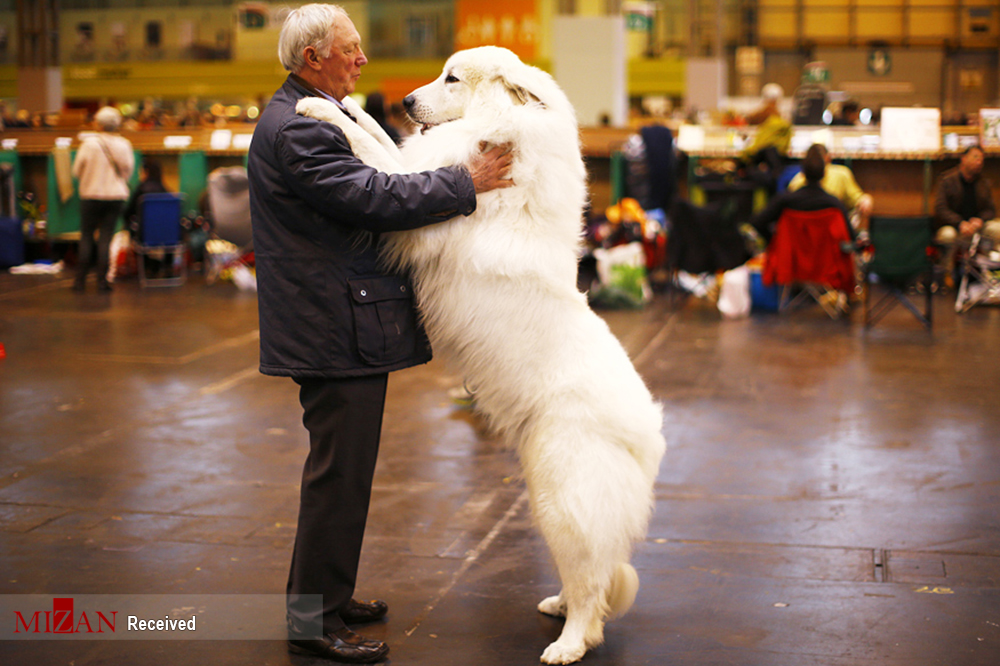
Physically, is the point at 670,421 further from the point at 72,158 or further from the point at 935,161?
the point at 72,158

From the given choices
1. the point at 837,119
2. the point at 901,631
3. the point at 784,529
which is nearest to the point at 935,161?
the point at 837,119

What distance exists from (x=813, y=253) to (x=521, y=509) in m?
5.65

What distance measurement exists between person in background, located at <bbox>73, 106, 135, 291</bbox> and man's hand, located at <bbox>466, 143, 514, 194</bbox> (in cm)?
839

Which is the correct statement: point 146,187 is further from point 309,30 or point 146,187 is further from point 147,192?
point 309,30

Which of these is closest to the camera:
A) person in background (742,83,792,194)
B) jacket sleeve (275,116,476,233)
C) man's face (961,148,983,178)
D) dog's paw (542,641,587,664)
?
jacket sleeve (275,116,476,233)

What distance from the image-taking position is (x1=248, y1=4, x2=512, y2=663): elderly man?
7.70ft

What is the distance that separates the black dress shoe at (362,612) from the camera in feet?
9.19

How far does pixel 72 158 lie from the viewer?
11.9m

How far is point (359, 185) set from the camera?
231 cm

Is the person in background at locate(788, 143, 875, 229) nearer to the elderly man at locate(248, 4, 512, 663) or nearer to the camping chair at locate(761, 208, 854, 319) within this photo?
the camping chair at locate(761, 208, 854, 319)

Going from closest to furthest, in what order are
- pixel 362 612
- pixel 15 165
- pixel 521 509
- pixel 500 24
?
pixel 362 612 < pixel 521 509 < pixel 15 165 < pixel 500 24

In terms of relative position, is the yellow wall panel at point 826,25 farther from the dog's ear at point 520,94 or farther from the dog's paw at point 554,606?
the dog's paw at point 554,606

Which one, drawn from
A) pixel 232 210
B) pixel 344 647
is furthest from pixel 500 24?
pixel 344 647

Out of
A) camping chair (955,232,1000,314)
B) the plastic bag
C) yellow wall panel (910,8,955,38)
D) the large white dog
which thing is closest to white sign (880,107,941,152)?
camping chair (955,232,1000,314)
